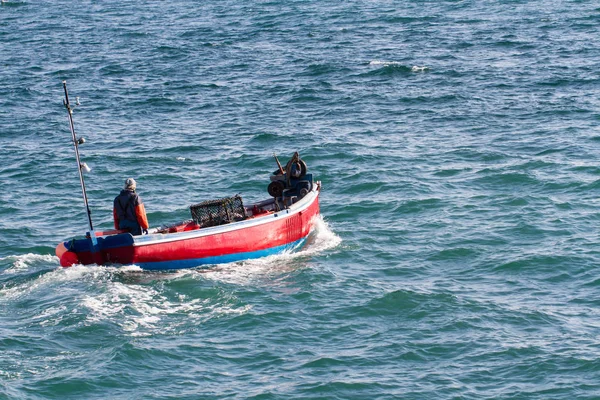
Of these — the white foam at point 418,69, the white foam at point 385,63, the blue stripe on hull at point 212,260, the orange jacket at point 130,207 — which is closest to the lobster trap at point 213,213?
the blue stripe on hull at point 212,260

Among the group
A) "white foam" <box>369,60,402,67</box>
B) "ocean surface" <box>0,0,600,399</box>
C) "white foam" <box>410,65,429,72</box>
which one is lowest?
"ocean surface" <box>0,0,600,399</box>

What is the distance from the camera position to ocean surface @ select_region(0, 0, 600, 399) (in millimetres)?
19734

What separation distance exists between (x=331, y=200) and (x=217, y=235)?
7.22 metres

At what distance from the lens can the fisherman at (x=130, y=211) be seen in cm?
2378

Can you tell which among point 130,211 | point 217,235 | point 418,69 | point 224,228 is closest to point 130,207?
point 130,211

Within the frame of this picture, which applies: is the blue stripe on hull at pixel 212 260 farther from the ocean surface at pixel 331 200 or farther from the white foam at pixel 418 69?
the white foam at pixel 418 69

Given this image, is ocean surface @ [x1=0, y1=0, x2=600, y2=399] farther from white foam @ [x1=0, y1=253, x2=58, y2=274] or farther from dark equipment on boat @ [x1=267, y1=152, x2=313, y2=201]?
dark equipment on boat @ [x1=267, y1=152, x2=313, y2=201]

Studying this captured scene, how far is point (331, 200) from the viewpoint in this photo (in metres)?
31.1

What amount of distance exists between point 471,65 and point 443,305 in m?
27.0

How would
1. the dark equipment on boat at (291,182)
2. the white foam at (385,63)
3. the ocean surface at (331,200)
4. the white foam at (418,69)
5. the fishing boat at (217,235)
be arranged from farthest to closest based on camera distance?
the white foam at (385,63), the white foam at (418,69), the dark equipment on boat at (291,182), the fishing boat at (217,235), the ocean surface at (331,200)

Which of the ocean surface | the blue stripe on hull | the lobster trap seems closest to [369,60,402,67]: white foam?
the ocean surface

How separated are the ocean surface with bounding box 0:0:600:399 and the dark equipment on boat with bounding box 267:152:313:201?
1288 millimetres

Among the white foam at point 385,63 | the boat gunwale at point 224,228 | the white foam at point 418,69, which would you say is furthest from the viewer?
the white foam at point 385,63

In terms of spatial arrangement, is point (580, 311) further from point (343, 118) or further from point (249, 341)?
point (343, 118)
